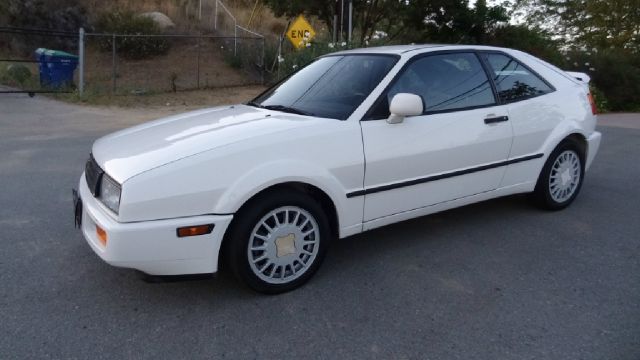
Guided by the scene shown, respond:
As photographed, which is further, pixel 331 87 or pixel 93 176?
pixel 331 87

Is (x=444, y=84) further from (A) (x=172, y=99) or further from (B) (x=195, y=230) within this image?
(A) (x=172, y=99)

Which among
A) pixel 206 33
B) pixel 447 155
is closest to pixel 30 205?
pixel 447 155

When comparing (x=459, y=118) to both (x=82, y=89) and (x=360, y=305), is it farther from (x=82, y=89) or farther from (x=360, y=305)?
(x=82, y=89)

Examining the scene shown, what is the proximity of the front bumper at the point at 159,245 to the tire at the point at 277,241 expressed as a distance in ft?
0.43

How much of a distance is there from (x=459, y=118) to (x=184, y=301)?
7.68 ft

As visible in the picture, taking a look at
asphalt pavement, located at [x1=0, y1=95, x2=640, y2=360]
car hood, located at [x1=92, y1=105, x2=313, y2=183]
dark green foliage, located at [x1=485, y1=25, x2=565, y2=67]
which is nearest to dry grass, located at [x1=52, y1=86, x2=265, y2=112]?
asphalt pavement, located at [x1=0, y1=95, x2=640, y2=360]

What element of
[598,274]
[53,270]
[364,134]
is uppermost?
[364,134]

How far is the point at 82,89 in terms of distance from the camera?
43.2 feet

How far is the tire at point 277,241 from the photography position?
10.6 feet

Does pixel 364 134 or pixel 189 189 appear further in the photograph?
pixel 364 134

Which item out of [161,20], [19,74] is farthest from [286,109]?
[161,20]

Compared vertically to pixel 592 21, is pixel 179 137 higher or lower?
lower

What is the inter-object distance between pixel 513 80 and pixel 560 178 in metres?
1.04

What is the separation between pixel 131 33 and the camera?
19.5 m
